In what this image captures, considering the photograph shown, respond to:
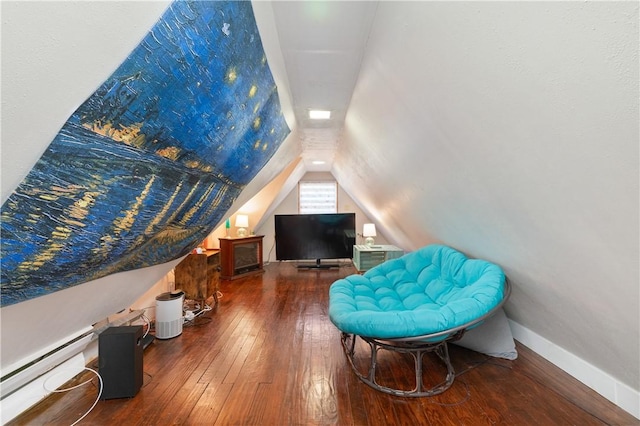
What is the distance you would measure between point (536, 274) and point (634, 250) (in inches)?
31.1

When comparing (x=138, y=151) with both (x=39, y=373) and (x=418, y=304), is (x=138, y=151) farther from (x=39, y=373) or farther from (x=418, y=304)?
(x=418, y=304)

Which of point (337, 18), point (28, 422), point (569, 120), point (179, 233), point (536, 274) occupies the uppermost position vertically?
point (337, 18)

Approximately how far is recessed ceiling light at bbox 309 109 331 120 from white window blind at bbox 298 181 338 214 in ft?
12.3

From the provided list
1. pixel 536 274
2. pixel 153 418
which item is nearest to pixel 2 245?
pixel 153 418

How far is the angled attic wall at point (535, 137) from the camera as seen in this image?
32.0 inches

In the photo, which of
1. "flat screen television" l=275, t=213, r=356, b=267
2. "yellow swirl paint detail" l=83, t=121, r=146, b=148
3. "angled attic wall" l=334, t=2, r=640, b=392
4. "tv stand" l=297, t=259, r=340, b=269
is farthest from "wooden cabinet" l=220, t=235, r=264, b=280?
"yellow swirl paint detail" l=83, t=121, r=146, b=148

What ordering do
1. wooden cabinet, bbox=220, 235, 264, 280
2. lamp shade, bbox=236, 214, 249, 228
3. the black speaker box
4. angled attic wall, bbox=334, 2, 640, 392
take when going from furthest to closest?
lamp shade, bbox=236, 214, 249, 228 < wooden cabinet, bbox=220, 235, 264, 280 < the black speaker box < angled attic wall, bbox=334, 2, 640, 392

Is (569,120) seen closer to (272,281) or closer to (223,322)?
(223,322)

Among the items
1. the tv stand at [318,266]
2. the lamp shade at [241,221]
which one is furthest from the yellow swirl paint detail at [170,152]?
the tv stand at [318,266]

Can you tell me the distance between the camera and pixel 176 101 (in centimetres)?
113

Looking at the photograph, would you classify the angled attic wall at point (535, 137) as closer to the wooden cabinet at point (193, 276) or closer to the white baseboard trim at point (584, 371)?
the white baseboard trim at point (584, 371)

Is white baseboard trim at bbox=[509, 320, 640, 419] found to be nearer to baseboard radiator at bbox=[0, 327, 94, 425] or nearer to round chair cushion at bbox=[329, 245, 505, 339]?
round chair cushion at bbox=[329, 245, 505, 339]

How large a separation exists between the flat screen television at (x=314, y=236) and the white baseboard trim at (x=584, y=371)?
3.49 m

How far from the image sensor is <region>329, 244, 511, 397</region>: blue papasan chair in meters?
1.85
